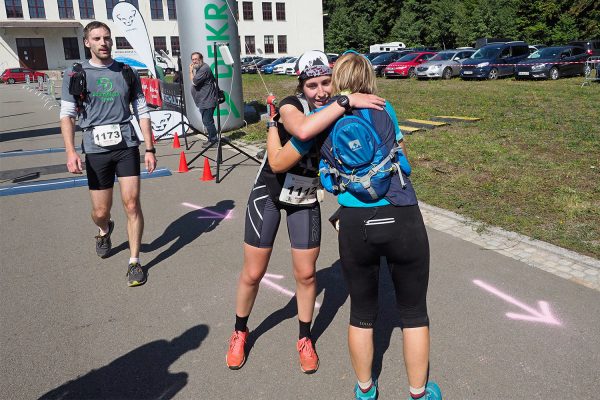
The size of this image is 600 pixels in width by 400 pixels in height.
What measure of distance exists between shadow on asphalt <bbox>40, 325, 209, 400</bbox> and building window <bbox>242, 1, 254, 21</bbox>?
66233 mm

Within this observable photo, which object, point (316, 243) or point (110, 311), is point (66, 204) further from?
point (316, 243)

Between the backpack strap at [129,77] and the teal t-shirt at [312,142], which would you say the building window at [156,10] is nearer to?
the backpack strap at [129,77]

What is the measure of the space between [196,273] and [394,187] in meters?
2.74

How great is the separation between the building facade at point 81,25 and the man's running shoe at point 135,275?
50110 mm

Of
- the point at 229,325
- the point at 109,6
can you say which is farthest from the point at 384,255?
the point at 109,6

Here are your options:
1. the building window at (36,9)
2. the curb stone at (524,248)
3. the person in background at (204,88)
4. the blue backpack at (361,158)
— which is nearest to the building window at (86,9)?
the building window at (36,9)

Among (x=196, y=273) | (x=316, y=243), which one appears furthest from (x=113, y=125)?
(x=316, y=243)

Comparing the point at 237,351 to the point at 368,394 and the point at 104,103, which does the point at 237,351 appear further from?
the point at 104,103

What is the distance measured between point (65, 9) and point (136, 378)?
64.7 meters

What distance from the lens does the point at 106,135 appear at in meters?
4.16

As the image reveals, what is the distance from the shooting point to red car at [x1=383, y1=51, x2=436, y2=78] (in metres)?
26.9

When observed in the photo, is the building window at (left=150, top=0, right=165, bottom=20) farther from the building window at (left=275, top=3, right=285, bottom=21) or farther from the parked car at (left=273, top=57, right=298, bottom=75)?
the parked car at (left=273, top=57, right=298, bottom=75)

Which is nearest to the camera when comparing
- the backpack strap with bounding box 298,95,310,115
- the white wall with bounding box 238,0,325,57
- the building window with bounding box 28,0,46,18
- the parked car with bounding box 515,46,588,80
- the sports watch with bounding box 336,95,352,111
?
the sports watch with bounding box 336,95,352,111

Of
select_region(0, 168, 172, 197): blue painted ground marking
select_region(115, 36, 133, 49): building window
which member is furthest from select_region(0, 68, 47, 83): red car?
select_region(0, 168, 172, 197): blue painted ground marking
